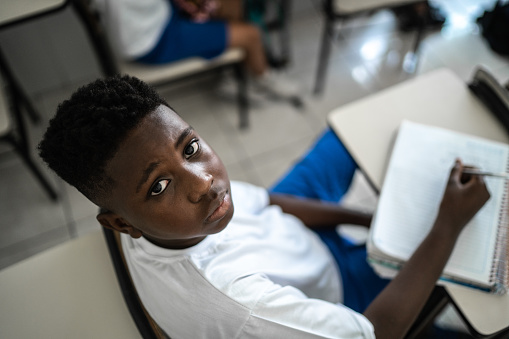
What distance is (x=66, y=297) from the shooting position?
76 cm

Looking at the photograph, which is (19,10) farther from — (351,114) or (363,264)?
(363,264)

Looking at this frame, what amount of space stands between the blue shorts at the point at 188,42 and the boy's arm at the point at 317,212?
764 mm

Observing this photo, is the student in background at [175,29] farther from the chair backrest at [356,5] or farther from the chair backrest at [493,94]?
the chair backrest at [493,94]

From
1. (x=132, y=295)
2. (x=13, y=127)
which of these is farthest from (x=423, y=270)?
(x=13, y=127)

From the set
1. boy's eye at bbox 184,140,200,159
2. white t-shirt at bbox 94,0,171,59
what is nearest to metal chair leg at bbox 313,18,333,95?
white t-shirt at bbox 94,0,171,59

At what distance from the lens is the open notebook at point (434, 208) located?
76 cm

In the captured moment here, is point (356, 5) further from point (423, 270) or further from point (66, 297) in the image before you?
point (66, 297)

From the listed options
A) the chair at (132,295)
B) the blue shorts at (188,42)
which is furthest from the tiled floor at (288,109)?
the chair at (132,295)

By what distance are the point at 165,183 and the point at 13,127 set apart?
110cm

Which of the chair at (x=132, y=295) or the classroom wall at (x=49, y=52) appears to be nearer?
the chair at (x=132, y=295)

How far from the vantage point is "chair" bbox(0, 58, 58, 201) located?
1344 mm

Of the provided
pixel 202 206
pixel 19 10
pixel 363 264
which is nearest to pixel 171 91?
pixel 19 10

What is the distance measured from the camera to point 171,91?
2.16 m

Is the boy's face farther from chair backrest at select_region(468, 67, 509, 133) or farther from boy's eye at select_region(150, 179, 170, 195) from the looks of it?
chair backrest at select_region(468, 67, 509, 133)
